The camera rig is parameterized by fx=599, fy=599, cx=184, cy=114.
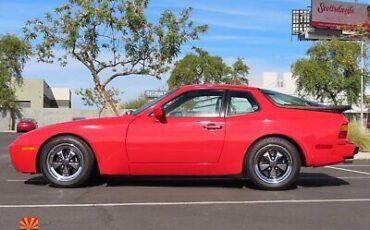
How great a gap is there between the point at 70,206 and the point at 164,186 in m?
2.04

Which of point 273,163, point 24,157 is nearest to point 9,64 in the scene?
point 24,157

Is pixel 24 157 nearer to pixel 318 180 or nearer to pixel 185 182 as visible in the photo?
pixel 185 182

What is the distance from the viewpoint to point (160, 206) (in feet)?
24.2

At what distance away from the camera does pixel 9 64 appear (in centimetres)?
5097

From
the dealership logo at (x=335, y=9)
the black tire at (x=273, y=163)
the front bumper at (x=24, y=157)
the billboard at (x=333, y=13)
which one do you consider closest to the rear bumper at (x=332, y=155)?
the black tire at (x=273, y=163)

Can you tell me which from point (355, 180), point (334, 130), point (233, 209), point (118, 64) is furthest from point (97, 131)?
point (118, 64)

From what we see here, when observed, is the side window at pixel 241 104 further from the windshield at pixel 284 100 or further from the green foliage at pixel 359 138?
the green foliage at pixel 359 138

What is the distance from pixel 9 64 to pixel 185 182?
4436cm

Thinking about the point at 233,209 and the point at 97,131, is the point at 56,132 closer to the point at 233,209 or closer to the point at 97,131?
the point at 97,131

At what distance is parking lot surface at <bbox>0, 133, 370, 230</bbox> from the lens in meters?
6.45

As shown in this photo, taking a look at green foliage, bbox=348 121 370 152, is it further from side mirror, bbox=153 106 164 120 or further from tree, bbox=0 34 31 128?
tree, bbox=0 34 31 128

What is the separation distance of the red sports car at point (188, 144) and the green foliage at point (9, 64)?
4245 cm

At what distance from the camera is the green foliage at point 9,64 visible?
164 ft

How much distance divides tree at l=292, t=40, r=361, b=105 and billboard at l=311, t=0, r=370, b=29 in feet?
68.5
